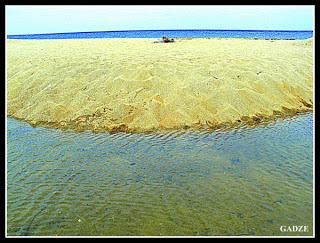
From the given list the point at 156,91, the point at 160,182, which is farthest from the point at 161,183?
the point at 156,91

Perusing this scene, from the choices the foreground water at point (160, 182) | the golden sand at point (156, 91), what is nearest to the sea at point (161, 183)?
the foreground water at point (160, 182)

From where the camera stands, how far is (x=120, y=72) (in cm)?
1312

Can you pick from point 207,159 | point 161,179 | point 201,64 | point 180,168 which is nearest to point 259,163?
point 207,159

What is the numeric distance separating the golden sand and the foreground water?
1007 millimetres

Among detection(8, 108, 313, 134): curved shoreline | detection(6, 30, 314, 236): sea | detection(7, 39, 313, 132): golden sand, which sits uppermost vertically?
detection(7, 39, 313, 132): golden sand

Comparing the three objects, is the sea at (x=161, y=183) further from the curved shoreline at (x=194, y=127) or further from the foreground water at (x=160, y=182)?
the curved shoreline at (x=194, y=127)

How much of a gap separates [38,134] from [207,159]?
4.71 m

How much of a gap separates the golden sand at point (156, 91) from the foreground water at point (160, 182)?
39.6 inches

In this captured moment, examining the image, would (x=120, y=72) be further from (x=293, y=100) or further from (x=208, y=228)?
(x=208, y=228)

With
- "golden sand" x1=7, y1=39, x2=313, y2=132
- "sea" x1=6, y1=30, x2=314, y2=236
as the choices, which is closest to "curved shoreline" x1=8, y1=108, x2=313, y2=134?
"golden sand" x1=7, y1=39, x2=313, y2=132

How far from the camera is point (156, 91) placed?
462 inches

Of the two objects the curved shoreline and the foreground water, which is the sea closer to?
the foreground water

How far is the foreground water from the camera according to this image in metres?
5.65

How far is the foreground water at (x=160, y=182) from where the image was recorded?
5.65 m
